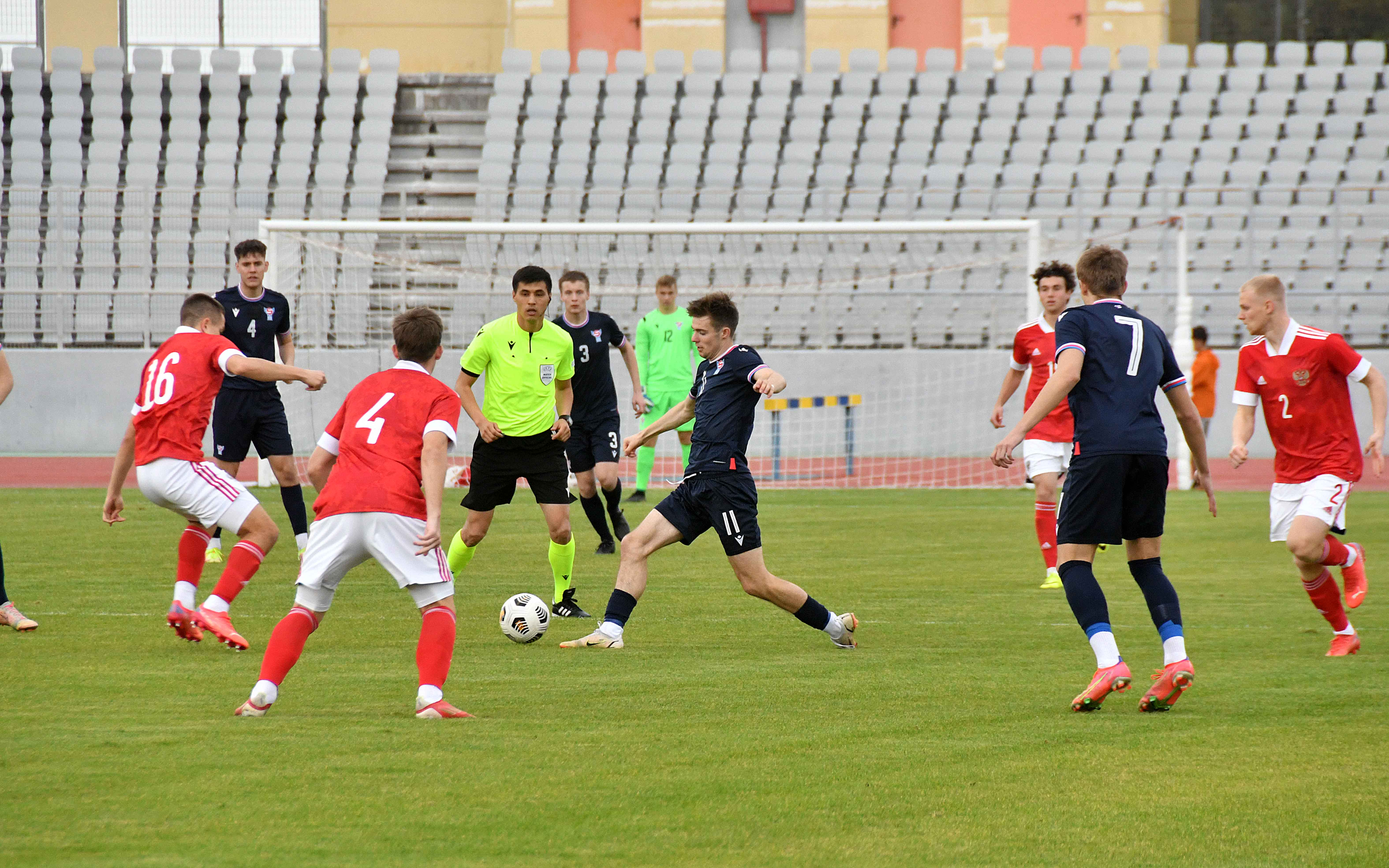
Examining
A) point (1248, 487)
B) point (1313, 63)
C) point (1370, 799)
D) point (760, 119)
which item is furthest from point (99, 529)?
point (1313, 63)

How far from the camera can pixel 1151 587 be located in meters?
5.73

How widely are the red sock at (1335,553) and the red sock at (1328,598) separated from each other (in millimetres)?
88

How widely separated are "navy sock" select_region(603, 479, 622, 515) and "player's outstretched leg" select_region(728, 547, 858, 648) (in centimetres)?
396

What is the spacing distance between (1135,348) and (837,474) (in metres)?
13.4

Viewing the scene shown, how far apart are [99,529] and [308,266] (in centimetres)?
647

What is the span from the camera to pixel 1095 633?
18.4 feet

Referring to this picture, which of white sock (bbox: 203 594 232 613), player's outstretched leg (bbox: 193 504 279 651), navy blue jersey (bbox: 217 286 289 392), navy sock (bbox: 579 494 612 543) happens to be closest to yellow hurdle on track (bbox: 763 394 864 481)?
navy sock (bbox: 579 494 612 543)

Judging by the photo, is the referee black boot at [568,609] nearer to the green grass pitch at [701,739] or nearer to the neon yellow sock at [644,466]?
the green grass pitch at [701,739]

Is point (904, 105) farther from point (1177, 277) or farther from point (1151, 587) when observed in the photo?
point (1151, 587)

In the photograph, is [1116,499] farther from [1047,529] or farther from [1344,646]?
[1047,529]

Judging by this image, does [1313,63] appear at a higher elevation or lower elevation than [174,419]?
higher

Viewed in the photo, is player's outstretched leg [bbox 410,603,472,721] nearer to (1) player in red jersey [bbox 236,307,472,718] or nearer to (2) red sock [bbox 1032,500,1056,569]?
(1) player in red jersey [bbox 236,307,472,718]

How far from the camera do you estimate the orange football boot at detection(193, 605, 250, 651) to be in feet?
22.1

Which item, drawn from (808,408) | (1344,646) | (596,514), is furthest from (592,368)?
(808,408)
